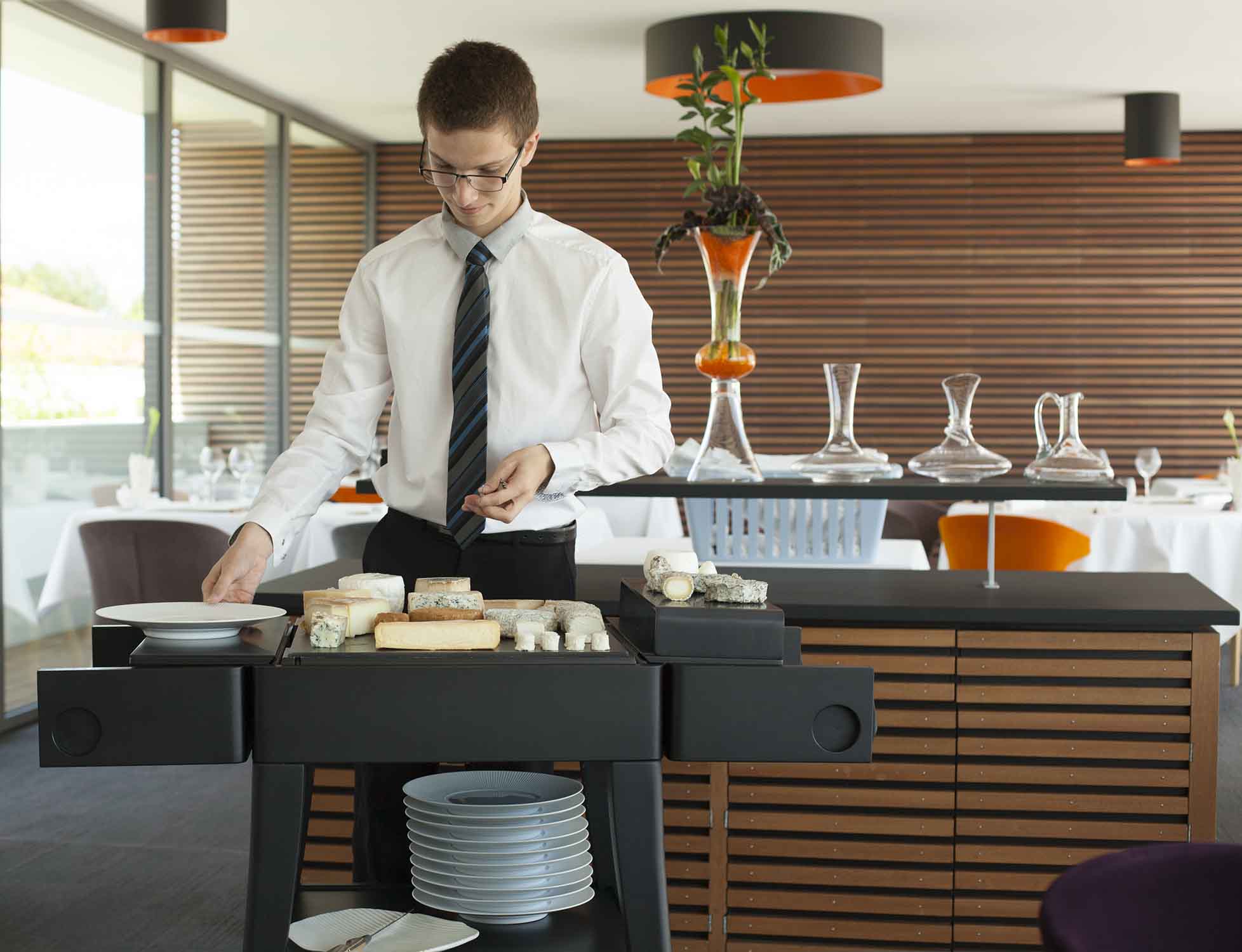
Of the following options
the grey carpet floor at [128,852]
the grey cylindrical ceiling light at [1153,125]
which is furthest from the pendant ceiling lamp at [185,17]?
the grey cylindrical ceiling light at [1153,125]

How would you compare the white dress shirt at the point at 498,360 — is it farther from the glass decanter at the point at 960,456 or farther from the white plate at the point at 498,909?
the glass decanter at the point at 960,456

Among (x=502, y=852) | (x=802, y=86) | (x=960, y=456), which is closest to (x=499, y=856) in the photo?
(x=502, y=852)

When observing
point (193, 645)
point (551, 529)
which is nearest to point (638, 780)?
point (193, 645)

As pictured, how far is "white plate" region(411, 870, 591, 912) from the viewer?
1.67m

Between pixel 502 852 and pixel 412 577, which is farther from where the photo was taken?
pixel 412 577

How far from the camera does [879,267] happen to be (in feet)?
29.1

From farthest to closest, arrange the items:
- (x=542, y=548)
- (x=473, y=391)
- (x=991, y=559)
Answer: (x=991, y=559) → (x=542, y=548) → (x=473, y=391)

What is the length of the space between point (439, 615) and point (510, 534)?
0.53 metres

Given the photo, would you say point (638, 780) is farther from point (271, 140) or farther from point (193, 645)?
point (271, 140)

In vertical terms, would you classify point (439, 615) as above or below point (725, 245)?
below

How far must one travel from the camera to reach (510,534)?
2045mm

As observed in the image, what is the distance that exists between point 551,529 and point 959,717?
3.43ft

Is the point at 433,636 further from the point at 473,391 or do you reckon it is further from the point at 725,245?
the point at 725,245

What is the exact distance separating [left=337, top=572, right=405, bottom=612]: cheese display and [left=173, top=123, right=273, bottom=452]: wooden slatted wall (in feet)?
17.1
